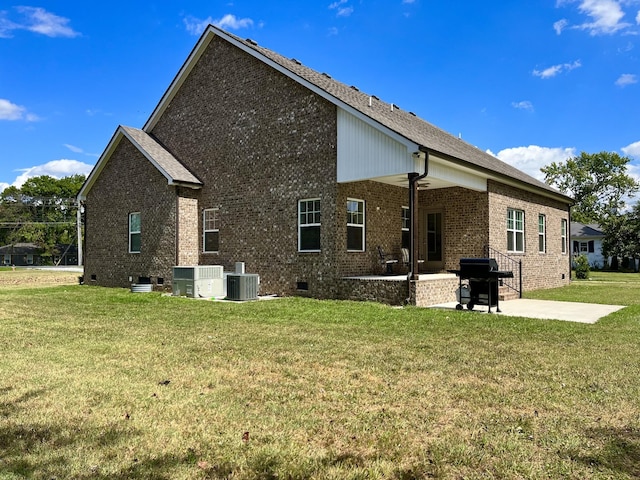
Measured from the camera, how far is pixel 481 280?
1152 cm

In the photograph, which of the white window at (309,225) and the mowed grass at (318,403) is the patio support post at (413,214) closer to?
the white window at (309,225)

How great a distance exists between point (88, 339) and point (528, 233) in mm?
15964

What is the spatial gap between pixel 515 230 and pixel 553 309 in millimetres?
5916

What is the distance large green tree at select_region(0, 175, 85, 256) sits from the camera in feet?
257

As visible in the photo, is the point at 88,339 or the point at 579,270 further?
the point at 579,270

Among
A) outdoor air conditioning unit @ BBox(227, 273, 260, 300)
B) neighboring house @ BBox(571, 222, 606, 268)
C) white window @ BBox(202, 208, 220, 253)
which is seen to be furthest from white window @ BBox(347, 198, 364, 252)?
neighboring house @ BBox(571, 222, 606, 268)

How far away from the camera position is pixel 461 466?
3.27 meters

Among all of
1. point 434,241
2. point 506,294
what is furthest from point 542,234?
point 506,294

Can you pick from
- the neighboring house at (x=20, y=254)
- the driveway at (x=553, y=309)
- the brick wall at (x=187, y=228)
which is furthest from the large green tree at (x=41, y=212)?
the driveway at (x=553, y=309)

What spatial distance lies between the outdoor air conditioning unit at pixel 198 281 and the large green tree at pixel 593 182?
A: 2077 inches

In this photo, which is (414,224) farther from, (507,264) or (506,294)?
(507,264)

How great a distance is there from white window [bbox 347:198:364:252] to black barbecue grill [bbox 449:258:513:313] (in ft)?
12.0

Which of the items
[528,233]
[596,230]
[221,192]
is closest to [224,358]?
[221,192]

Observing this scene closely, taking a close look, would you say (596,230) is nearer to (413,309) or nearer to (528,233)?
(528,233)
